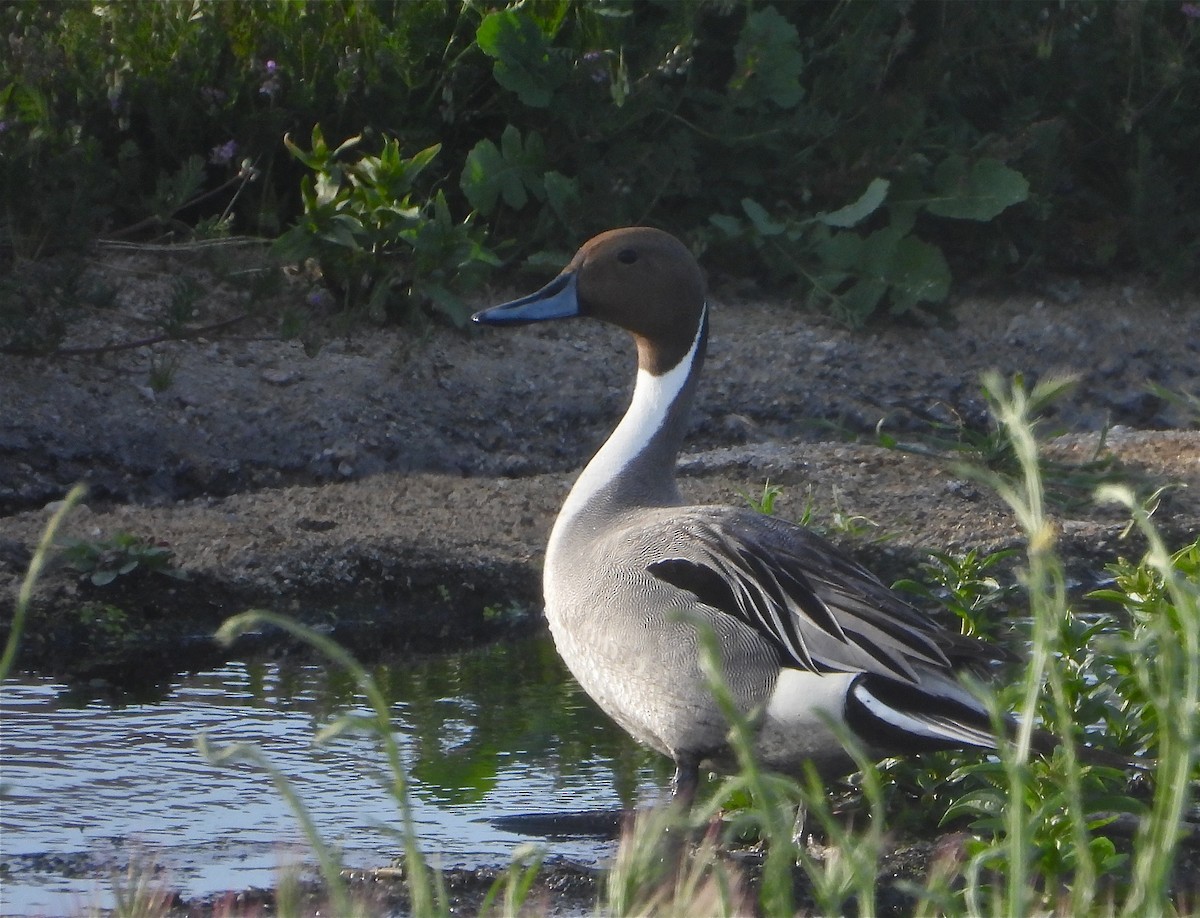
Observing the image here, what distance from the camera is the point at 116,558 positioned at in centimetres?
433

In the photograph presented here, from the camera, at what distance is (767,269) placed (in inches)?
292

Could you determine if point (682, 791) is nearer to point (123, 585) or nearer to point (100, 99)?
point (123, 585)

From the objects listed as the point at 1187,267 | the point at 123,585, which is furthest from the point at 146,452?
the point at 1187,267

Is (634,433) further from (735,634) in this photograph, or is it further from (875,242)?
(875,242)

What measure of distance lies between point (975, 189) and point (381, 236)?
8.51ft

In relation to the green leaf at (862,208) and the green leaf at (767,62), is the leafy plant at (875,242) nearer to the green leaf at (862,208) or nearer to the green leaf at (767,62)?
the green leaf at (862,208)

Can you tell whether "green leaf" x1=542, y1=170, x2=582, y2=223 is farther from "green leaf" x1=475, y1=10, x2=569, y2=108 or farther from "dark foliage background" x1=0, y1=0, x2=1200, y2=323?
"green leaf" x1=475, y1=10, x2=569, y2=108

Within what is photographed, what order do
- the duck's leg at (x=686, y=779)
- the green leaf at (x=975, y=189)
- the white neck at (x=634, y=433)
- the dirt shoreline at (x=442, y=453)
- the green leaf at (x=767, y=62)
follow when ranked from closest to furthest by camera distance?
the duck's leg at (x=686, y=779)
the white neck at (x=634, y=433)
the dirt shoreline at (x=442, y=453)
the green leaf at (x=767, y=62)
the green leaf at (x=975, y=189)

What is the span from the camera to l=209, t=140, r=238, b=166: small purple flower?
6.20 m

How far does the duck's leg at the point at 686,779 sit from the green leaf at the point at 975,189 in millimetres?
4467

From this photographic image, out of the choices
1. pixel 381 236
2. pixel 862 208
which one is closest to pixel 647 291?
pixel 381 236

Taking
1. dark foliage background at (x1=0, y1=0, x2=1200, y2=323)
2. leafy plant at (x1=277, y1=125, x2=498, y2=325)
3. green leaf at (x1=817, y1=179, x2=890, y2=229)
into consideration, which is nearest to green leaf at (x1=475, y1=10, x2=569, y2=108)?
dark foliage background at (x1=0, y1=0, x2=1200, y2=323)

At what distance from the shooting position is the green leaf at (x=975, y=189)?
23.6 feet

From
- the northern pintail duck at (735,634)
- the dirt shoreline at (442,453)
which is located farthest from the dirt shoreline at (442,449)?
the northern pintail duck at (735,634)
